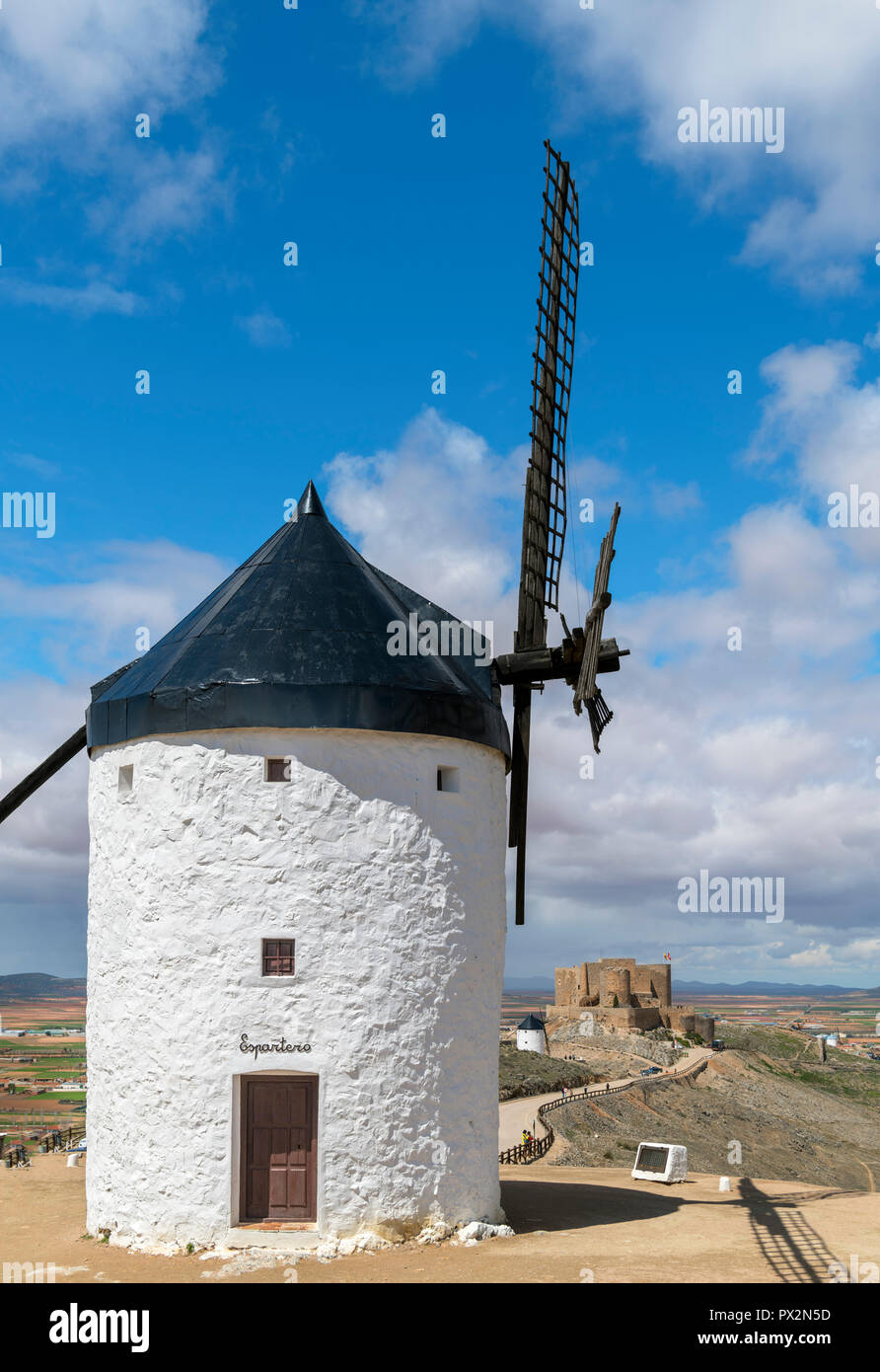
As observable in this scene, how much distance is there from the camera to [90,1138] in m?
13.9

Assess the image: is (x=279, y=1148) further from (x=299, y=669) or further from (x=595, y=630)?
(x=595, y=630)

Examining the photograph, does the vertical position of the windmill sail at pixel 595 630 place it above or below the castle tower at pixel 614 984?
above

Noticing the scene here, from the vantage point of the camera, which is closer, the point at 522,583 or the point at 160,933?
the point at 160,933

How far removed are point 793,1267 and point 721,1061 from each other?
53.0 meters

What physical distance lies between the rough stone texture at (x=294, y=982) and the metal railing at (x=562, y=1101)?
4494 mm

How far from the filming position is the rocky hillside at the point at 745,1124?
3606cm

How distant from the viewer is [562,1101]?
132 ft

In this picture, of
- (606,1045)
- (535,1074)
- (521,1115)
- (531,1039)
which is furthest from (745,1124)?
(606,1045)

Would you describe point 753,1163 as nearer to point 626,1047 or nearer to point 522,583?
point 626,1047

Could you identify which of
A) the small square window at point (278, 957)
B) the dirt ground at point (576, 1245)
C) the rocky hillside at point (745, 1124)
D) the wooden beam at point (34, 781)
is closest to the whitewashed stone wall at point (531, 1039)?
the rocky hillside at point (745, 1124)

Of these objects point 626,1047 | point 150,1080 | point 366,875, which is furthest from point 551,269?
point 626,1047

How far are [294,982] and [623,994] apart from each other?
2442 inches

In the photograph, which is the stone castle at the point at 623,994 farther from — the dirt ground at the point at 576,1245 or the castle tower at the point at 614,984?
the dirt ground at the point at 576,1245

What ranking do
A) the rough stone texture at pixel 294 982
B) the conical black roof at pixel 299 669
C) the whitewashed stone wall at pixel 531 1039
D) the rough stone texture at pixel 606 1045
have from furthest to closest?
the whitewashed stone wall at pixel 531 1039 < the rough stone texture at pixel 606 1045 < the conical black roof at pixel 299 669 < the rough stone texture at pixel 294 982
